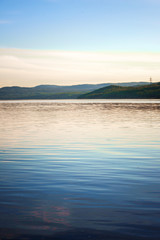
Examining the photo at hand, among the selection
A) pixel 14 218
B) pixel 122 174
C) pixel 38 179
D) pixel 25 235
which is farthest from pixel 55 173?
pixel 25 235

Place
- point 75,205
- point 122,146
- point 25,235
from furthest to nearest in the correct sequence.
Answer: point 122,146, point 75,205, point 25,235

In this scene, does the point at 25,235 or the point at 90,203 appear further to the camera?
the point at 90,203

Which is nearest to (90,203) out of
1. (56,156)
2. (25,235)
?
(25,235)

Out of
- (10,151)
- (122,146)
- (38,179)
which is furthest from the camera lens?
(122,146)

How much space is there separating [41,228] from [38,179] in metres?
5.17

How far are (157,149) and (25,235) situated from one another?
15083 millimetres

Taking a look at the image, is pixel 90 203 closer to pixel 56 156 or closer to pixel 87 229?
pixel 87 229

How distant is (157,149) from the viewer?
69.2 ft

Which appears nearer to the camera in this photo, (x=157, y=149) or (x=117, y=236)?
(x=117, y=236)

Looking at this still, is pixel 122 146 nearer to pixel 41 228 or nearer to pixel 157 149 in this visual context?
pixel 157 149

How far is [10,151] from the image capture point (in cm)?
2075

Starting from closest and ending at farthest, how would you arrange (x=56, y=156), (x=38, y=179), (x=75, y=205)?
(x=75, y=205) → (x=38, y=179) → (x=56, y=156)

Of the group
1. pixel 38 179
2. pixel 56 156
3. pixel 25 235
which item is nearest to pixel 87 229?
pixel 25 235

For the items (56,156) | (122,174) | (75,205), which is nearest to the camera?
(75,205)
